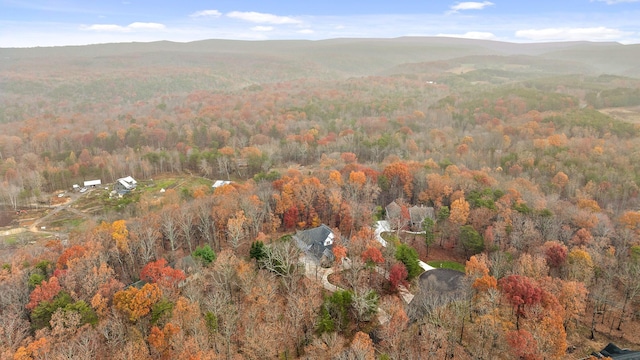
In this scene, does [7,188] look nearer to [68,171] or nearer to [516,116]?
[68,171]

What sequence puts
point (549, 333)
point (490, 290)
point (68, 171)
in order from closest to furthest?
point (549, 333)
point (490, 290)
point (68, 171)

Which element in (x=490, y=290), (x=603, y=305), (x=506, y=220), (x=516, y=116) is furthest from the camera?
(x=516, y=116)

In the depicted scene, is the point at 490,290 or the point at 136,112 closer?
the point at 490,290

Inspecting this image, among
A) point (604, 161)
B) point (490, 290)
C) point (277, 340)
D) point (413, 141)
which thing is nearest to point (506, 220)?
point (490, 290)

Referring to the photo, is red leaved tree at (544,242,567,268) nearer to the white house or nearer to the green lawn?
the green lawn

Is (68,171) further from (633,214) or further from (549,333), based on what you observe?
(633,214)

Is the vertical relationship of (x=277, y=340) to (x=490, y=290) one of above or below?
below
